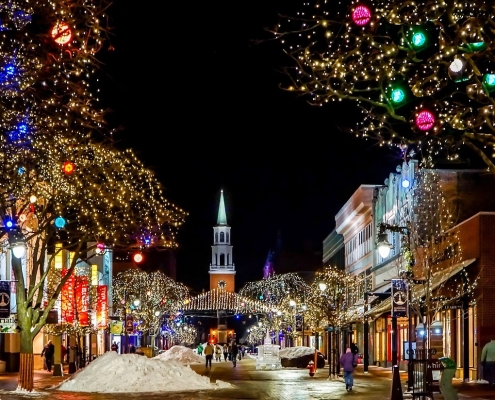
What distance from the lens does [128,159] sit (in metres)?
32.9

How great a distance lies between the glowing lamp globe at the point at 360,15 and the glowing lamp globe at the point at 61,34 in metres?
4.45

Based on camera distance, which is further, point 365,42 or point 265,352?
point 265,352

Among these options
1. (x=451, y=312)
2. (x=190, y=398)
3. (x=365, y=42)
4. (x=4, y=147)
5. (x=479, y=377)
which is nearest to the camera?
(x=365, y=42)

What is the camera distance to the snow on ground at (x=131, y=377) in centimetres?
3362

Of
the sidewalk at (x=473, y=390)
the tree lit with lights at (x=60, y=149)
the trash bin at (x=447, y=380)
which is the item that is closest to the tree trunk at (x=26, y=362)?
the tree lit with lights at (x=60, y=149)

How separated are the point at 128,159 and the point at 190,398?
27.3 feet

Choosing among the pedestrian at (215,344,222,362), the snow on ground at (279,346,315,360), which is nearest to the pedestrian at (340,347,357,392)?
the snow on ground at (279,346,315,360)

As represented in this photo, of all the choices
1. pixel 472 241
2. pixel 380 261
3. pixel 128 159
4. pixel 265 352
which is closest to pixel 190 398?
pixel 128 159

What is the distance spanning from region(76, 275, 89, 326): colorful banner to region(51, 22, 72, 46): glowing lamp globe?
38.0 meters

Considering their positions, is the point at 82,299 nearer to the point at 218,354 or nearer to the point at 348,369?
the point at 348,369

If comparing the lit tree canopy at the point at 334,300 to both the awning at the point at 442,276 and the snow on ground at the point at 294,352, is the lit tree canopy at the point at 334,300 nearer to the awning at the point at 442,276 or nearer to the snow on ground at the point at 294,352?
the snow on ground at the point at 294,352

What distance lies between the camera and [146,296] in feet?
327

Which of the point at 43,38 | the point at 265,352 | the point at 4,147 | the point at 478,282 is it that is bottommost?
the point at 265,352

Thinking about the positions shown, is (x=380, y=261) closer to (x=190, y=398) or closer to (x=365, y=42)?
(x=190, y=398)
